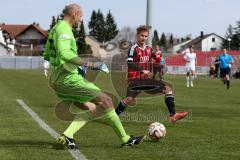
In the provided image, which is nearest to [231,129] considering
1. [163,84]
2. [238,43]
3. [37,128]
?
[163,84]

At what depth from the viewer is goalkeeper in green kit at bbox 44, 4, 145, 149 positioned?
7.34 metres

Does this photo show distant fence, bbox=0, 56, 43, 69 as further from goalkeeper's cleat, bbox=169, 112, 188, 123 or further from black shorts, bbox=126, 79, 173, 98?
goalkeeper's cleat, bbox=169, 112, 188, 123

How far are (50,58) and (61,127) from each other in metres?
2.88

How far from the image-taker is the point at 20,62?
93250 millimetres

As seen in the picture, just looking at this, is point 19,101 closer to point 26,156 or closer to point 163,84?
point 163,84

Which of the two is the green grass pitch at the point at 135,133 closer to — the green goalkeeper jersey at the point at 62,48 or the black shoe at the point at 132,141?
the black shoe at the point at 132,141

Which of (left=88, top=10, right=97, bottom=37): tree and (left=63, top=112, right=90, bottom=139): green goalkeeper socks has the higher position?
(left=88, top=10, right=97, bottom=37): tree

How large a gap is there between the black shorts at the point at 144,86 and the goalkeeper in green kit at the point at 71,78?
296 cm

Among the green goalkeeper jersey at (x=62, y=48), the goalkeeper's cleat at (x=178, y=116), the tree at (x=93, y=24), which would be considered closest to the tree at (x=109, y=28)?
the tree at (x=93, y=24)

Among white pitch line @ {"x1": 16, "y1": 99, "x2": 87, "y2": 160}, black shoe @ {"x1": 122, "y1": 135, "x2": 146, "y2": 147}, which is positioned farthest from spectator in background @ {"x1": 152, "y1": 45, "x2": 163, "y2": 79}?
black shoe @ {"x1": 122, "y1": 135, "x2": 146, "y2": 147}

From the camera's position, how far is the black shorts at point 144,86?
11016 millimetres

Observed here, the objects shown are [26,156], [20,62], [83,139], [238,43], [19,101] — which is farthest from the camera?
[238,43]

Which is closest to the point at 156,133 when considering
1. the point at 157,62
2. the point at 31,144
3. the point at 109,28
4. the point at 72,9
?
Result: the point at 31,144

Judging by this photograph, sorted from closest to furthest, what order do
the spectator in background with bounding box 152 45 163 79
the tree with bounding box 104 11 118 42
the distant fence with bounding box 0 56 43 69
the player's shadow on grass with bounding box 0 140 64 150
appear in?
the player's shadow on grass with bounding box 0 140 64 150 → the spectator in background with bounding box 152 45 163 79 → the distant fence with bounding box 0 56 43 69 → the tree with bounding box 104 11 118 42
